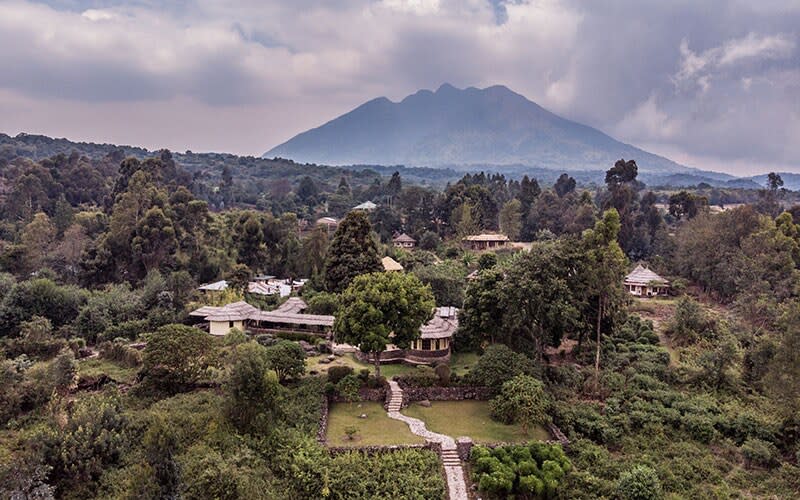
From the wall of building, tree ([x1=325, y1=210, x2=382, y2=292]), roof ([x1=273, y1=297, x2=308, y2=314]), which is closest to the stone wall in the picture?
tree ([x1=325, y1=210, x2=382, y2=292])

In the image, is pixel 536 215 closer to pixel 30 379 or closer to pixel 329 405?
pixel 329 405

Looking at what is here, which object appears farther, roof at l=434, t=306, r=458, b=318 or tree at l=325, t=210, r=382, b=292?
tree at l=325, t=210, r=382, b=292

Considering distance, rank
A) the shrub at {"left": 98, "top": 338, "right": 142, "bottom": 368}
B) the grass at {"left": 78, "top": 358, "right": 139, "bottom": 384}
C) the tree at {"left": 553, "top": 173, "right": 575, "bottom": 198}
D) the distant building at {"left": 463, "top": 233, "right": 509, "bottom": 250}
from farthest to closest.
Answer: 1. the tree at {"left": 553, "top": 173, "right": 575, "bottom": 198}
2. the distant building at {"left": 463, "top": 233, "right": 509, "bottom": 250}
3. the shrub at {"left": 98, "top": 338, "right": 142, "bottom": 368}
4. the grass at {"left": 78, "top": 358, "right": 139, "bottom": 384}

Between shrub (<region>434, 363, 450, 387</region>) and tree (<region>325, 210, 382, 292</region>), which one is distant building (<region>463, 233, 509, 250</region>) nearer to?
tree (<region>325, 210, 382, 292</region>)

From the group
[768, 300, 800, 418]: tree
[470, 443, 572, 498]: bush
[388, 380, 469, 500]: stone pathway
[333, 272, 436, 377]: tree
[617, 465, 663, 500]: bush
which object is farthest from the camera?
[333, 272, 436, 377]: tree

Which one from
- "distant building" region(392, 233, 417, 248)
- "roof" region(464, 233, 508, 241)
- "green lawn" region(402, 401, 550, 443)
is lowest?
"green lawn" region(402, 401, 550, 443)

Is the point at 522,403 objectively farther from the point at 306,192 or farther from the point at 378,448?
the point at 306,192

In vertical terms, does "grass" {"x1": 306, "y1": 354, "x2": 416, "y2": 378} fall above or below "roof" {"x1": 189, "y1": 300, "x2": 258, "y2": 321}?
below
